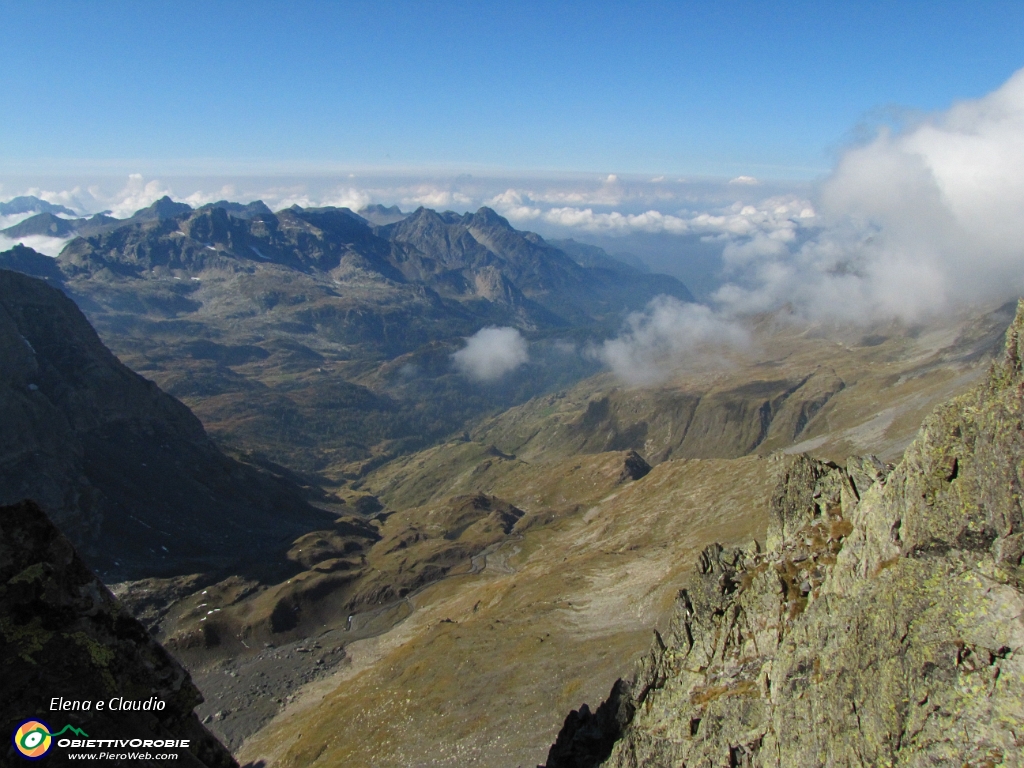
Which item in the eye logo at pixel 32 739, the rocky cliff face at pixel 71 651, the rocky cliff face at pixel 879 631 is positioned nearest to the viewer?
the eye logo at pixel 32 739

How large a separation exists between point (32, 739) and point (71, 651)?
10.4ft

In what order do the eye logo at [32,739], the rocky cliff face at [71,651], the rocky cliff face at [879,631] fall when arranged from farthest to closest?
the rocky cliff face at [879,631] < the rocky cliff face at [71,651] < the eye logo at [32,739]

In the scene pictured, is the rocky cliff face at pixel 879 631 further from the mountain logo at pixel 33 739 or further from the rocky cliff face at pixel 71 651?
the mountain logo at pixel 33 739

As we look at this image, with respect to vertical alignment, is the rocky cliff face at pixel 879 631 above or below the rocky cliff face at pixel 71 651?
below

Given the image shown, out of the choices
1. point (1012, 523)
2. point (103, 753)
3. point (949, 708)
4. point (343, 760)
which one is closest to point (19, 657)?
point (103, 753)

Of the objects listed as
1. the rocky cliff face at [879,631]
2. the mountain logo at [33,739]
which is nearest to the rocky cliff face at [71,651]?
the mountain logo at [33,739]

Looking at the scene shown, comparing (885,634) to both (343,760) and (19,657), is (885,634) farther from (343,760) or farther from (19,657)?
(343,760)

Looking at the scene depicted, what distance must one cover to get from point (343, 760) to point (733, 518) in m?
139

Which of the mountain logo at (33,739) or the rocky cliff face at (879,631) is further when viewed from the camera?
the rocky cliff face at (879,631)

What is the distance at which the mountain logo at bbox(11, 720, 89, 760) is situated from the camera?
617 inches

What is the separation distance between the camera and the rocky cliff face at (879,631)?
27438mm

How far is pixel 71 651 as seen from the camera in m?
18.8

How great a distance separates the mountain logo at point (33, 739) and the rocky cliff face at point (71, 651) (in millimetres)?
256

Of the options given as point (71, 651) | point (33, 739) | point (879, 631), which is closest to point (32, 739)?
point (33, 739)
